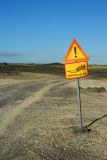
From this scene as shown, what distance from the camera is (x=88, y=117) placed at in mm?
13047

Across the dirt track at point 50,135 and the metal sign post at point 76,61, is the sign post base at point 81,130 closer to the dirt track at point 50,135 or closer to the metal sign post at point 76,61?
the dirt track at point 50,135

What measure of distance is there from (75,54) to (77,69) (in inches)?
16.9

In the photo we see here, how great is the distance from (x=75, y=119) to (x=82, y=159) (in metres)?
4.88

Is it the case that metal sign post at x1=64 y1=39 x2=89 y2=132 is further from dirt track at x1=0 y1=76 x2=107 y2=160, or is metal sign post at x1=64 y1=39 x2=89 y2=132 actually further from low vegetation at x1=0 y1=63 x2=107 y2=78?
low vegetation at x1=0 y1=63 x2=107 y2=78

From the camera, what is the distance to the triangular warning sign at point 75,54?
9.91 meters

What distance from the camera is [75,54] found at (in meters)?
10.0

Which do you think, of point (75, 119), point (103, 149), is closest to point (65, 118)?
point (75, 119)

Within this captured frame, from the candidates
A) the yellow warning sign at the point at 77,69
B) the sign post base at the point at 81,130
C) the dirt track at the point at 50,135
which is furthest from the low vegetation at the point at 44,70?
the yellow warning sign at the point at 77,69

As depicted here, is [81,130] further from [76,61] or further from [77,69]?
[76,61]

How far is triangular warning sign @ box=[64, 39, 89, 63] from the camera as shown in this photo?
991 centimetres

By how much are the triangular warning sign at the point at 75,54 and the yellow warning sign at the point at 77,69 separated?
12 centimetres

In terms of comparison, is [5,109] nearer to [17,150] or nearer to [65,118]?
[65,118]

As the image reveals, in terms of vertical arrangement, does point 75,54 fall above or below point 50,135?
above

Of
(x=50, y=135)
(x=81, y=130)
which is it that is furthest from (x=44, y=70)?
(x=50, y=135)
